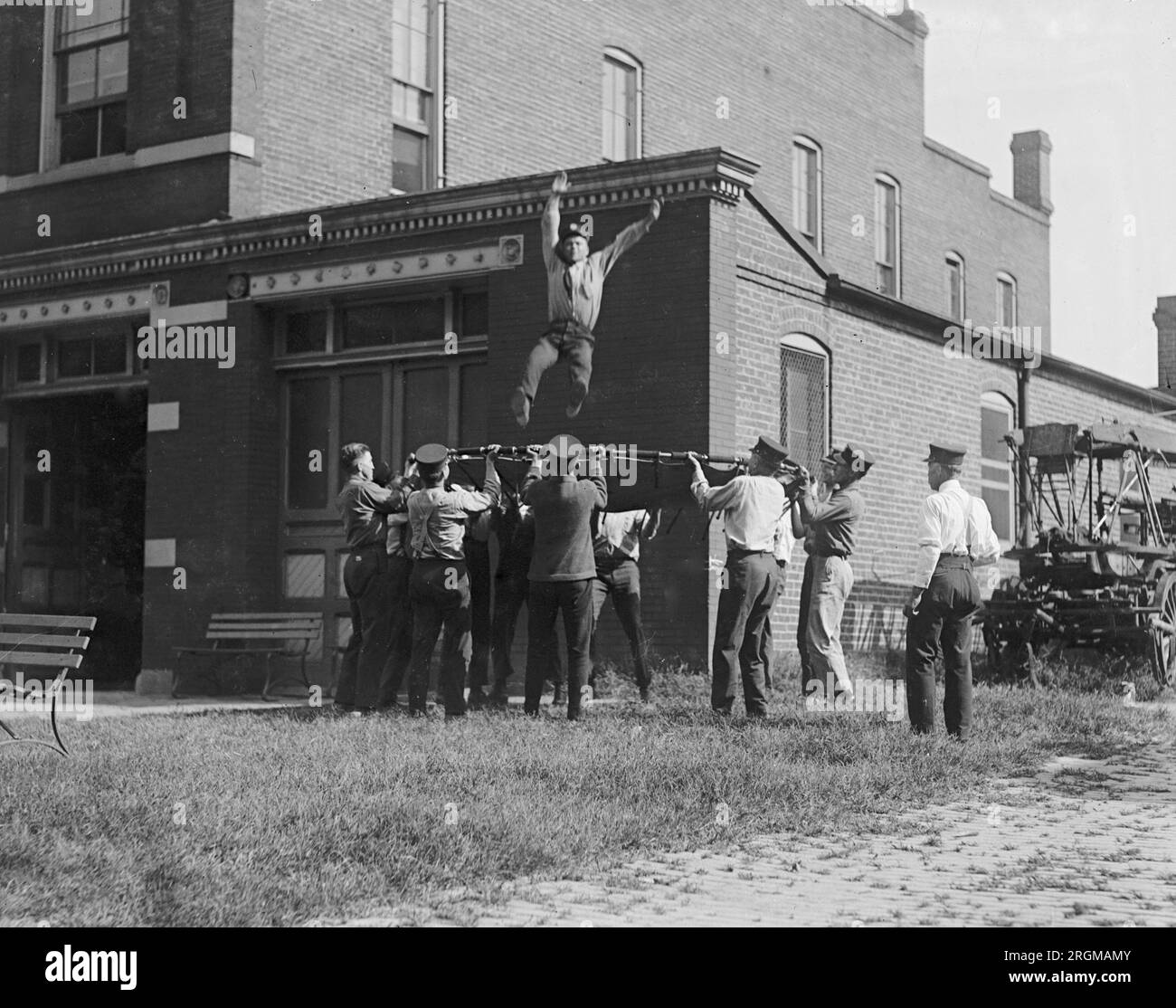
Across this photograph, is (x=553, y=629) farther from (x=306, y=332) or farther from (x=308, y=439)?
(x=306, y=332)

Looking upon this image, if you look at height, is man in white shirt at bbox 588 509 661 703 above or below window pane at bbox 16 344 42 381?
below

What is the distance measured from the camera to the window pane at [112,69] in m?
19.6

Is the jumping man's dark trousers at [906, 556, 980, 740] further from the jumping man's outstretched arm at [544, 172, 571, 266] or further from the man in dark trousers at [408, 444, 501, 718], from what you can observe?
the jumping man's outstretched arm at [544, 172, 571, 266]

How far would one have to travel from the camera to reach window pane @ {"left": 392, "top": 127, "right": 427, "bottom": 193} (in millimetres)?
20578

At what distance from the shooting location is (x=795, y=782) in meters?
9.11

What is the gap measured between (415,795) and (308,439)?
10.3 m

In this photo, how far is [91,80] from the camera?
19.9m

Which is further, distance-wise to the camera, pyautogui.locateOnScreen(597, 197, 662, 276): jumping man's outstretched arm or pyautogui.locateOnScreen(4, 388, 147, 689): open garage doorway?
pyautogui.locateOnScreen(4, 388, 147, 689): open garage doorway

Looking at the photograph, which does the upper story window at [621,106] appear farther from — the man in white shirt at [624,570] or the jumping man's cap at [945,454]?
the jumping man's cap at [945,454]

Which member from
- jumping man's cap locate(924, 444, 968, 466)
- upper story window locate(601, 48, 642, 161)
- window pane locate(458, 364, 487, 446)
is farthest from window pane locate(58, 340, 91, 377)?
jumping man's cap locate(924, 444, 968, 466)

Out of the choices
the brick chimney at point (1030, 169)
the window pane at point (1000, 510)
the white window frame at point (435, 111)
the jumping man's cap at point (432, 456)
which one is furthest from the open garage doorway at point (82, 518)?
the brick chimney at point (1030, 169)

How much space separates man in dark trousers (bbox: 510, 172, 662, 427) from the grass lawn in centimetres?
411

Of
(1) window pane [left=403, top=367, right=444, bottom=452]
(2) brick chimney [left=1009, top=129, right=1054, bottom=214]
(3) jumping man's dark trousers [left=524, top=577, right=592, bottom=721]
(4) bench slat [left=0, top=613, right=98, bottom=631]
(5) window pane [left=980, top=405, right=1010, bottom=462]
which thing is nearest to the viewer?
(4) bench slat [left=0, top=613, right=98, bottom=631]

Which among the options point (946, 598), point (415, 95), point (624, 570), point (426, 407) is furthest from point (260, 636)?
point (946, 598)
